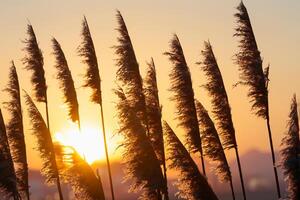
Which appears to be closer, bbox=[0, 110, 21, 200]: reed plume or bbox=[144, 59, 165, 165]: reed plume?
bbox=[0, 110, 21, 200]: reed plume

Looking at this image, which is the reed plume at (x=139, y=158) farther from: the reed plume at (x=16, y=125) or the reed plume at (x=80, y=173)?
the reed plume at (x=16, y=125)

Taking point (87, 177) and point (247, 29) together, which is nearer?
point (87, 177)

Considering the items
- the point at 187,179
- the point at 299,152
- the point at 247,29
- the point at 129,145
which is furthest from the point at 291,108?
the point at 129,145

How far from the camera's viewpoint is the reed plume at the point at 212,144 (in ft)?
108

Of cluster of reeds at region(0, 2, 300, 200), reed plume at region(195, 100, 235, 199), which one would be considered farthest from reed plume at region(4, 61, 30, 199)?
reed plume at region(195, 100, 235, 199)

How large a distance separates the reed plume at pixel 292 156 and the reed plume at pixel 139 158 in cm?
962

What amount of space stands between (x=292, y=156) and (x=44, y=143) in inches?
491

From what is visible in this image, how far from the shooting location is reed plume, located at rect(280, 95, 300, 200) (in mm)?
31250

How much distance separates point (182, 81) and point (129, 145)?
10.9m

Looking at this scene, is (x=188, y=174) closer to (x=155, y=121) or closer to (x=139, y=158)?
(x=139, y=158)

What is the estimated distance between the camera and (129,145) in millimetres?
22969

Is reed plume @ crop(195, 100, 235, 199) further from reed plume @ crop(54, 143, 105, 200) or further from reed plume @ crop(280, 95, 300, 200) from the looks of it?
reed plume @ crop(54, 143, 105, 200)

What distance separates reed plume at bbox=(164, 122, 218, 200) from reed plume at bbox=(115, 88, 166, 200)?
1612 millimetres

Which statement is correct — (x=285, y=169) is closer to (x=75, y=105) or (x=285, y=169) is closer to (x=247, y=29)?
(x=247, y=29)
